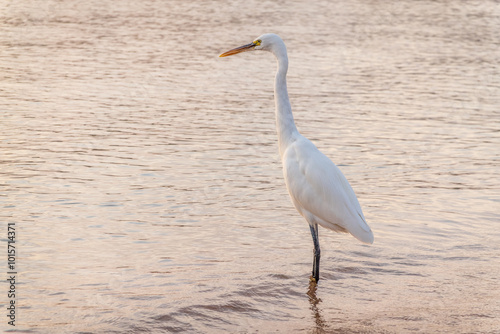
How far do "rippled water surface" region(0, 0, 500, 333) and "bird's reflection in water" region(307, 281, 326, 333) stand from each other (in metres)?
0.02

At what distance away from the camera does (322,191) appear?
6211 millimetres

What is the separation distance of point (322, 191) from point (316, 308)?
1029 mm

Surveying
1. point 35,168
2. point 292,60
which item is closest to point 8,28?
point 292,60

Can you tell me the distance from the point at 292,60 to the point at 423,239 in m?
10.8

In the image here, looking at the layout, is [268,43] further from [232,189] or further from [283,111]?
[232,189]

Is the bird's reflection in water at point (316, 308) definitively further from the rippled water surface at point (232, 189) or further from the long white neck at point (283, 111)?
the long white neck at point (283, 111)

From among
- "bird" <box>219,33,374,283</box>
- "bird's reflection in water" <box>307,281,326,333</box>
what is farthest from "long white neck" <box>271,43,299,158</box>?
"bird's reflection in water" <box>307,281,326,333</box>

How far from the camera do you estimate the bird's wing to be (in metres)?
6.18

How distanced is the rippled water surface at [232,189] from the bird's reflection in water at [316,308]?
2 centimetres

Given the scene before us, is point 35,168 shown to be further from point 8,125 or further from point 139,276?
point 139,276

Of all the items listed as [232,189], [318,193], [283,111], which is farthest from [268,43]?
[232,189]

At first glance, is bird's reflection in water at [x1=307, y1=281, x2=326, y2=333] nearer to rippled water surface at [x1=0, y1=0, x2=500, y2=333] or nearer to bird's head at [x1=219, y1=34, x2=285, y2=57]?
rippled water surface at [x1=0, y1=0, x2=500, y2=333]

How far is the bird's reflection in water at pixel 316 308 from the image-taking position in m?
5.45

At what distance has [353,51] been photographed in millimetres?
19484
